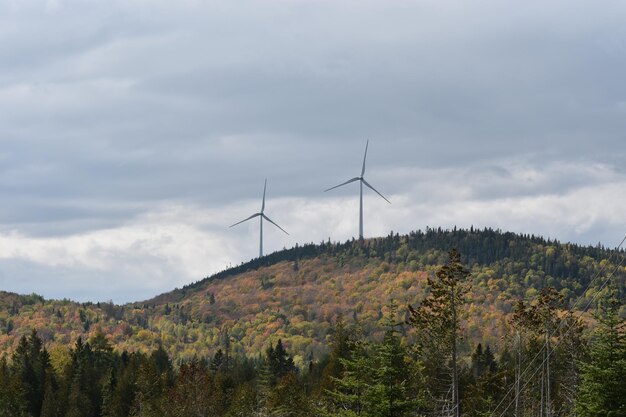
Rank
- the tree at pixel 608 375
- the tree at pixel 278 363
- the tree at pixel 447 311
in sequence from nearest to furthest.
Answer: the tree at pixel 608 375
the tree at pixel 447 311
the tree at pixel 278 363

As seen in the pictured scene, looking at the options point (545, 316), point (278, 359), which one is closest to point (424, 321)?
point (545, 316)

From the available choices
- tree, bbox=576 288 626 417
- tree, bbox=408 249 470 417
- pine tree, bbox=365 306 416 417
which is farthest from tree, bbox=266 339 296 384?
tree, bbox=576 288 626 417

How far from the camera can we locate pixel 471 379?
448ft

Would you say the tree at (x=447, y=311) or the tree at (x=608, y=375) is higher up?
the tree at (x=447, y=311)

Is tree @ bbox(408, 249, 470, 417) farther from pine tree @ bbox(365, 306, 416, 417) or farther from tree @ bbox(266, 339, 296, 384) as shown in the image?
tree @ bbox(266, 339, 296, 384)

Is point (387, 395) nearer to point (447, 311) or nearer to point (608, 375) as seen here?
point (447, 311)

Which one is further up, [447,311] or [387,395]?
[447,311]

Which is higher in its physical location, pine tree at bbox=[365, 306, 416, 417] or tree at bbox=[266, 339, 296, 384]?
tree at bbox=[266, 339, 296, 384]

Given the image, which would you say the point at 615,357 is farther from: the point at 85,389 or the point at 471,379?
the point at 85,389

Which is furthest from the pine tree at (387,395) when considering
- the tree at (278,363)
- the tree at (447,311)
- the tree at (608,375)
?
the tree at (278,363)

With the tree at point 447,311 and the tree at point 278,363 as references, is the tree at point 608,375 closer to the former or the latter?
the tree at point 447,311

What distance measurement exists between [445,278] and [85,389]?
333 feet

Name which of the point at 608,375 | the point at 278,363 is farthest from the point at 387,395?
the point at 278,363

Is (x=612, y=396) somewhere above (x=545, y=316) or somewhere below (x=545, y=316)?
below
